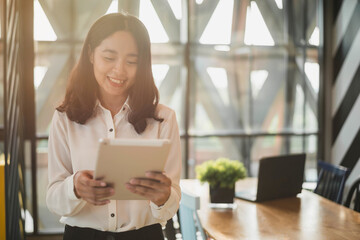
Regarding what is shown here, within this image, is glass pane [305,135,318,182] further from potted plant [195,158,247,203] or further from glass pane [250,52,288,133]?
potted plant [195,158,247,203]

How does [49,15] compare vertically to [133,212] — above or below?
above

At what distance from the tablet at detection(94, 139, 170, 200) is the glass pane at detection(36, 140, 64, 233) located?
2896mm

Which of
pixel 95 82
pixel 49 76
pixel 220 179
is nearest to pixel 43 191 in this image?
pixel 49 76

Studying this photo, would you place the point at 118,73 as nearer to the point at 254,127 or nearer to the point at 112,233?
the point at 112,233

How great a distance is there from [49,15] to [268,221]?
9.09 ft

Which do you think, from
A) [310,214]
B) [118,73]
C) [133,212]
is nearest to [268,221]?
[310,214]

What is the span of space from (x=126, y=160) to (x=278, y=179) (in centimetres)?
173

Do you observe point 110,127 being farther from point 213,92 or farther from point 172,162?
point 213,92

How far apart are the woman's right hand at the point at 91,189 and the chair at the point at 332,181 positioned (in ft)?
7.24

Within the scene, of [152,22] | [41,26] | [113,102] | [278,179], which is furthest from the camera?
[152,22]

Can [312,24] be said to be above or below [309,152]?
above

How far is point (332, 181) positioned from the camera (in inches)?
130

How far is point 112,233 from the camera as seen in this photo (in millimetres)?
1481

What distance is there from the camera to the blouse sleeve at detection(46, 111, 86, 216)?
144cm
